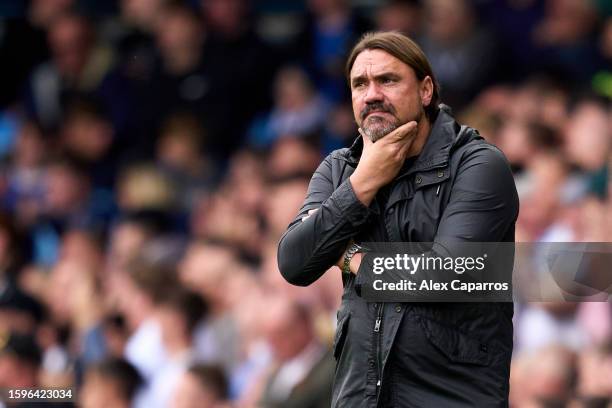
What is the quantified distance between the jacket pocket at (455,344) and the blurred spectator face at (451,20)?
4657mm

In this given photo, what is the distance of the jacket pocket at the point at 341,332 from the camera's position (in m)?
3.31

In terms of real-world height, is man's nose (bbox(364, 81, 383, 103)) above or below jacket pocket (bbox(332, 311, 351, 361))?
above

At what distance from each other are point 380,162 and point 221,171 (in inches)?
217

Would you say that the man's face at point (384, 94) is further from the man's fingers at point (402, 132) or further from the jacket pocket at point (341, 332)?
the jacket pocket at point (341, 332)

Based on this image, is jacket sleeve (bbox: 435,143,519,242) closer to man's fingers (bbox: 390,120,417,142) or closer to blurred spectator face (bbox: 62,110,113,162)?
man's fingers (bbox: 390,120,417,142)

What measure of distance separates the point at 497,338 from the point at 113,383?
4.01 meters

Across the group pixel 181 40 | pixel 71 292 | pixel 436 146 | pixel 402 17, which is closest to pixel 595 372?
pixel 436 146

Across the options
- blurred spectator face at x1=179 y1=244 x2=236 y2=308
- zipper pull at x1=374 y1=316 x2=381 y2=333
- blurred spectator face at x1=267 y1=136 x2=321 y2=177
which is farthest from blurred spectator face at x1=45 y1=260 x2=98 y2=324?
zipper pull at x1=374 y1=316 x2=381 y2=333

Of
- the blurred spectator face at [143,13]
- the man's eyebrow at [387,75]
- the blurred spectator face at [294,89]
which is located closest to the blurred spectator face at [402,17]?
the blurred spectator face at [294,89]

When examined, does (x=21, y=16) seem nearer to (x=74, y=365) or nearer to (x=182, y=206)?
(x=182, y=206)

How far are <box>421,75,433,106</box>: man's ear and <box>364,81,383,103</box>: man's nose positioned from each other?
5.5 inches

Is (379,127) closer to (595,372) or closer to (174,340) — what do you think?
(595,372)

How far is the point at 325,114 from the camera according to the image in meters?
8.37

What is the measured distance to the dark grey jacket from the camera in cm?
320
